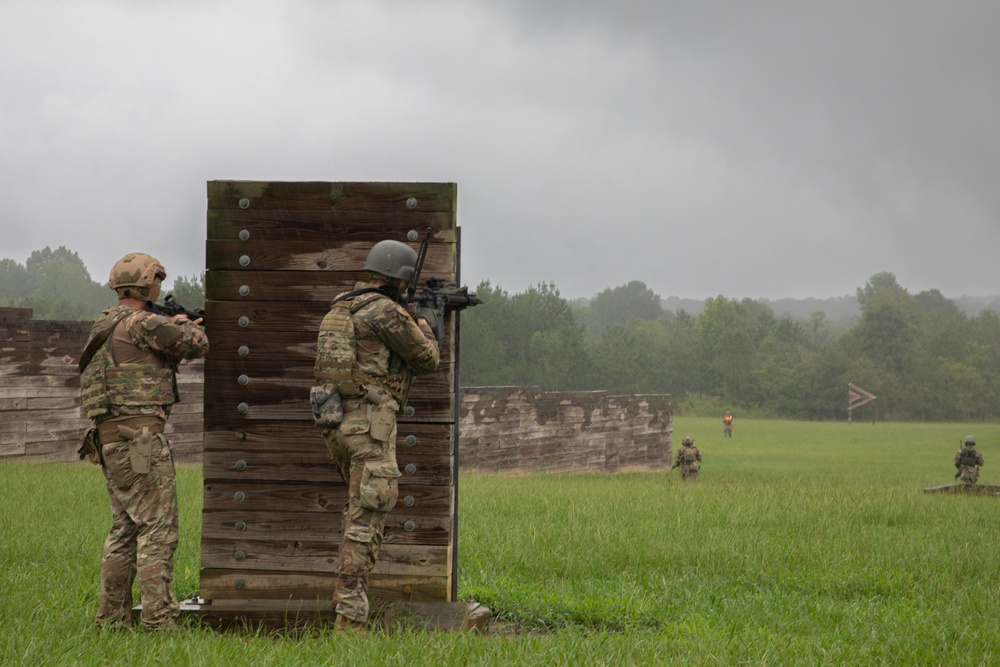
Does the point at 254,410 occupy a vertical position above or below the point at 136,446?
above

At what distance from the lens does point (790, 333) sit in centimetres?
11531

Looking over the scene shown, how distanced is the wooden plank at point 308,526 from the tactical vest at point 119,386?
2.57ft

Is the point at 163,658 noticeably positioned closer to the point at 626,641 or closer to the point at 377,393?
the point at 377,393

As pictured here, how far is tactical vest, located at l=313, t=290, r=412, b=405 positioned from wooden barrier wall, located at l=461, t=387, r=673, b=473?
15.8m

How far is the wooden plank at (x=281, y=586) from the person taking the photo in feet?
18.9

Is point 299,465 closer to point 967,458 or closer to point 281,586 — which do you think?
point 281,586

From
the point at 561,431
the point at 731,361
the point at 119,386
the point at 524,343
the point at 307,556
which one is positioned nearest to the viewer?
the point at 119,386

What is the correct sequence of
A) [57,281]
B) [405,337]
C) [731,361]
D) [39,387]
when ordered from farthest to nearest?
[57,281]
[731,361]
[39,387]
[405,337]

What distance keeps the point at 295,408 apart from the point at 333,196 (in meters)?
1.29

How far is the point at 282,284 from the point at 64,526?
4.70 m

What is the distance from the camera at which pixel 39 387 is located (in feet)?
54.3

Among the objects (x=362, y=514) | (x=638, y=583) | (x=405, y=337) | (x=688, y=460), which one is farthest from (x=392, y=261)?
(x=688, y=460)

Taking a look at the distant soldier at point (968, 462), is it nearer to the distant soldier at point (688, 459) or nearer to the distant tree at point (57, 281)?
the distant soldier at point (688, 459)

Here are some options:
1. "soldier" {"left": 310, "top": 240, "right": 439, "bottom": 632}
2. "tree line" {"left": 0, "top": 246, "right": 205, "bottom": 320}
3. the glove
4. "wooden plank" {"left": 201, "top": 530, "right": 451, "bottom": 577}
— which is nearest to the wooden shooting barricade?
"wooden plank" {"left": 201, "top": 530, "right": 451, "bottom": 577}
